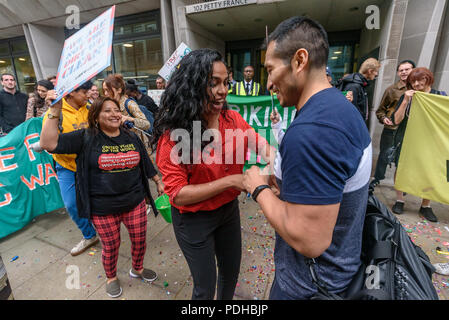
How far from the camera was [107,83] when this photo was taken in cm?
333

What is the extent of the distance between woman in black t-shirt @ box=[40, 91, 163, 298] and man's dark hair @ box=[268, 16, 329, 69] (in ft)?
5.86

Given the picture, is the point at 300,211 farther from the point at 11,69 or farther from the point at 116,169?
the point at 11,69

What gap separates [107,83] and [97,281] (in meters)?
2.58

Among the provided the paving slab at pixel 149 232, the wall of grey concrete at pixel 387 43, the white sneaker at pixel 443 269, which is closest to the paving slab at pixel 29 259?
the paving slab at pixel 149 232

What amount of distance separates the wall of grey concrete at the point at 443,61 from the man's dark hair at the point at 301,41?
22.2 ft

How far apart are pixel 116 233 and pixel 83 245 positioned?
47.0 inches

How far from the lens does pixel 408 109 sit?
3471 millimetres

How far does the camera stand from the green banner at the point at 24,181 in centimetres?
325

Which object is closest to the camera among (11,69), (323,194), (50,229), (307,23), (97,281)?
(323,194)

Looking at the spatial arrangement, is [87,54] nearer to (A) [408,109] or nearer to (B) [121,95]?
(B) [121,95]

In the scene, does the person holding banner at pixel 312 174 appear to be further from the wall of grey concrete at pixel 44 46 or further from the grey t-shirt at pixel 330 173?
the wall of grey concrete at pixel 44 46

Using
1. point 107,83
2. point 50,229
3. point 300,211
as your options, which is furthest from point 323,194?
point 50,229

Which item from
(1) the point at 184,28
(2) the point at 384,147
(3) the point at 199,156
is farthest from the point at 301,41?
(1) the point at 184,28

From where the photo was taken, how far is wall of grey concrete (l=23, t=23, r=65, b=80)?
9.48 metres
